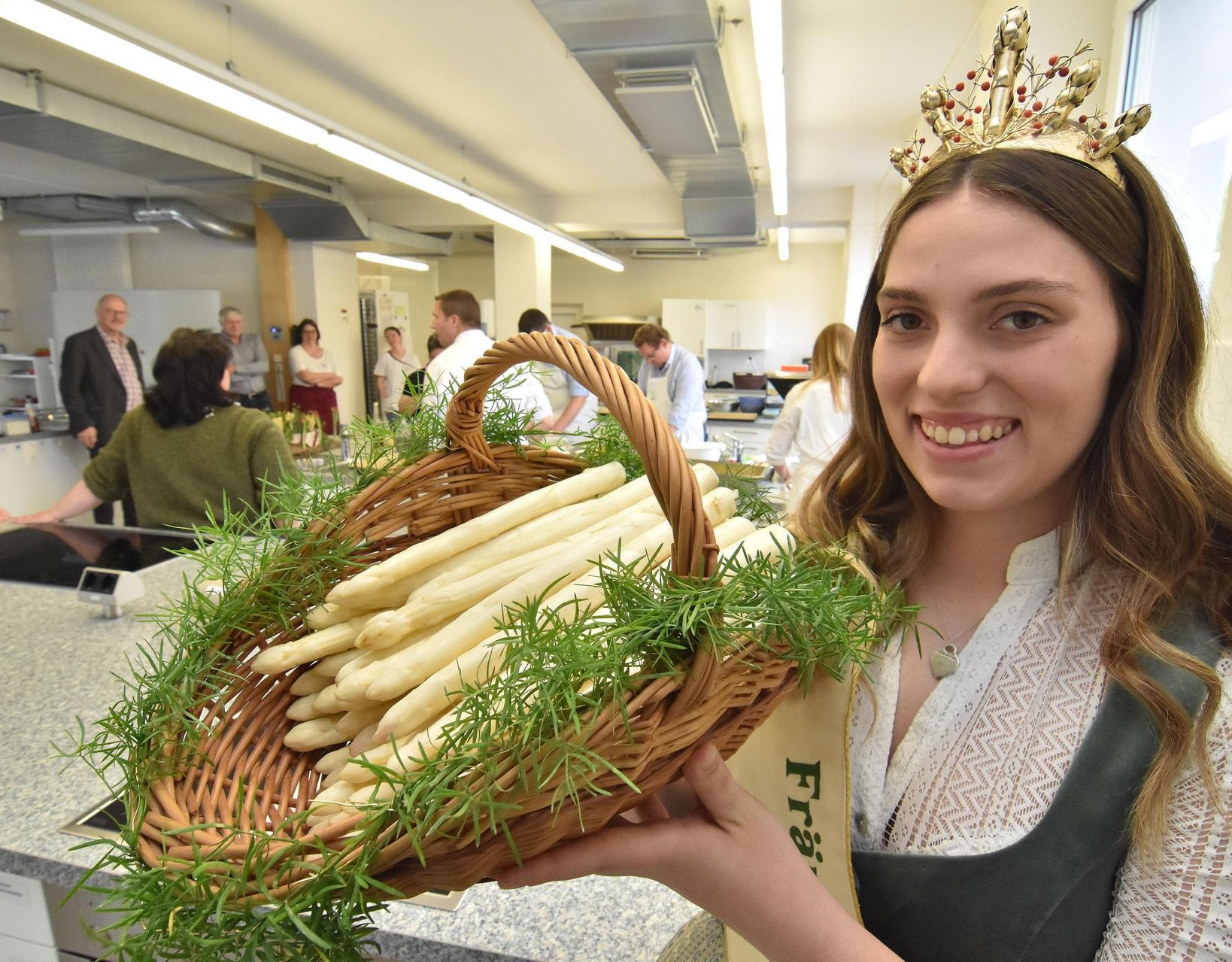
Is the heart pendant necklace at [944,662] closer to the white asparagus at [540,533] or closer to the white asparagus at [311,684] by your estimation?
the white asparagus at [540,533]

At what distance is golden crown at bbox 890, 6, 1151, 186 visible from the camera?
0.72 meters

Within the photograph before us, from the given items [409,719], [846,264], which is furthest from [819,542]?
[846,264]

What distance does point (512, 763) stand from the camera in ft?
1.80

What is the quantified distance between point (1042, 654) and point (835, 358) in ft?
10.1

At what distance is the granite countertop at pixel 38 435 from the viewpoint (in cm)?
555

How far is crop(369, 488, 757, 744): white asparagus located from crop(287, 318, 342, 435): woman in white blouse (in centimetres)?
756

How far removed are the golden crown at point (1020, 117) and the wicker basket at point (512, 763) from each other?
0.45m

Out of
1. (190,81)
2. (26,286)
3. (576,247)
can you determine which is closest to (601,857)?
(190,81)

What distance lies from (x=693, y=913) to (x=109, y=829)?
902mm

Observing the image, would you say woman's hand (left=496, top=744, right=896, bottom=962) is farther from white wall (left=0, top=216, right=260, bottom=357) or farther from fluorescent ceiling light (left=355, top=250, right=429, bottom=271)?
white wall (left=0, top=216, right=260, bottom=357)

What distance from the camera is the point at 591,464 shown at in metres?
1.16

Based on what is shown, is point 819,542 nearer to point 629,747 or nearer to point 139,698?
point 629,747

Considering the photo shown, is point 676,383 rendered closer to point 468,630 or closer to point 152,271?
point 468,630

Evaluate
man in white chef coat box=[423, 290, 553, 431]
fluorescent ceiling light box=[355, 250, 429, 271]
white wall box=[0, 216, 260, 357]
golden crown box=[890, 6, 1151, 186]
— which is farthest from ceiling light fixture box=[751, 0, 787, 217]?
white wall box=[0, 216, 260, 357]
